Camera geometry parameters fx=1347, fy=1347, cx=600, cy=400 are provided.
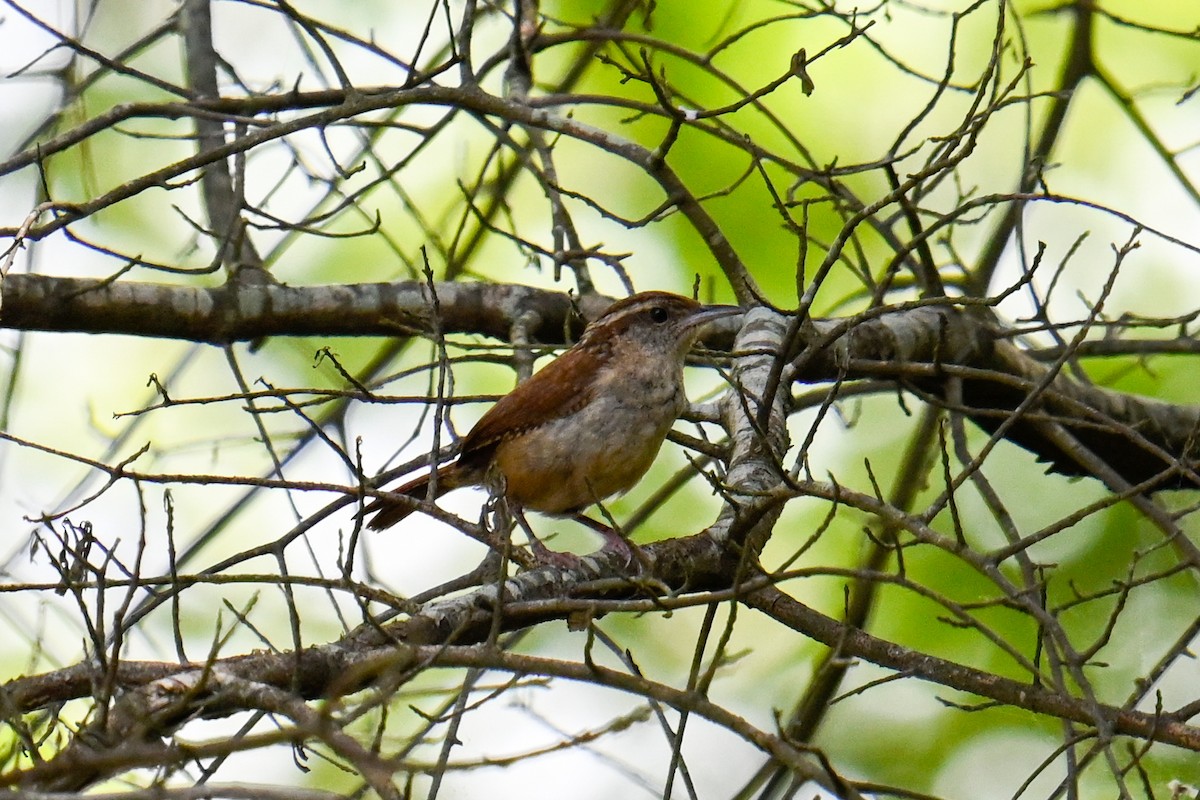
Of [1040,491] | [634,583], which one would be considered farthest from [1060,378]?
[634,583]

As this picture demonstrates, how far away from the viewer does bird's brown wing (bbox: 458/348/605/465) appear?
5082 mm

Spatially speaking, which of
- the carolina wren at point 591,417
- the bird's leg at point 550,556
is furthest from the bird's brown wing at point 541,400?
the bird's leg at point 550,556

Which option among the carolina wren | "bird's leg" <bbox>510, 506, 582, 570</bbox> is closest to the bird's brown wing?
the carolina wren

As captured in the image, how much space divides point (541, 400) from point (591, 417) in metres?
0.20

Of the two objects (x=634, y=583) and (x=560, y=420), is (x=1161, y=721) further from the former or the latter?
(x=560, y=420)

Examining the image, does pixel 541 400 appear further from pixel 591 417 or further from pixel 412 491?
pixel 412 491

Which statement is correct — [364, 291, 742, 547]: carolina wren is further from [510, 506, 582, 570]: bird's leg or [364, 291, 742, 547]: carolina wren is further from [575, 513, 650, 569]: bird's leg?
[510, 506, 582, 570]: bird's leg

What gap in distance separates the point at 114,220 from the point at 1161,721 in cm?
648

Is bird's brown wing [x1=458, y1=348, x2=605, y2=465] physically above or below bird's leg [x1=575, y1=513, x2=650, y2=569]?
above

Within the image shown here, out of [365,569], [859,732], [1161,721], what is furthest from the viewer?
[859,732]

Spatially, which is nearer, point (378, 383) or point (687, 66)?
point (378, 383)

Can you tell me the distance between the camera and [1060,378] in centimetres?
584

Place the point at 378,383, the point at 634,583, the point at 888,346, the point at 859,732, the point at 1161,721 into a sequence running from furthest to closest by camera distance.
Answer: the point at 859,732, the point at 888,346, the point at 378,383, the point at 1161,721, the point at 634,583

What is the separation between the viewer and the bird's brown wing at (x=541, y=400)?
508 cm
